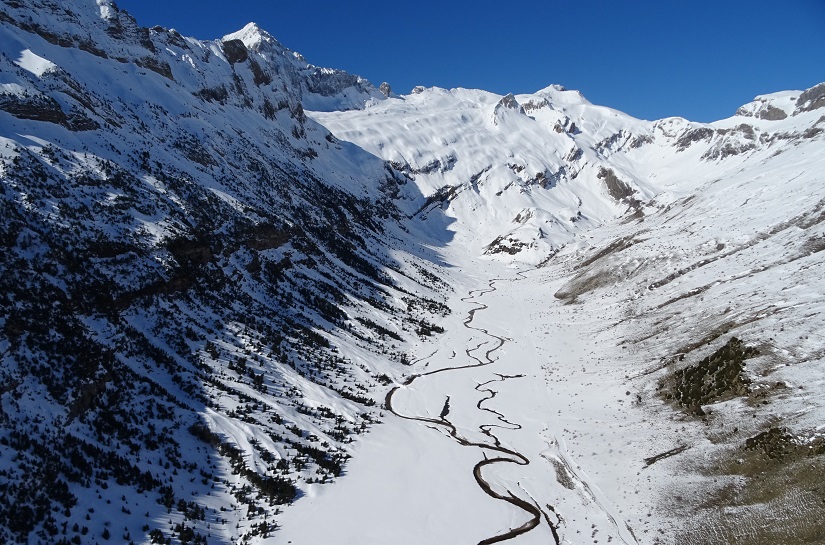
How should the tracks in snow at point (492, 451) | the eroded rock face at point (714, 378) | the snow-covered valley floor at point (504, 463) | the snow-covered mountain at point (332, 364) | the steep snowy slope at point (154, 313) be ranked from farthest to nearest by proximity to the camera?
the eroded rock face at point (714, 378) < the tracks in snow at point (492, 451) < the snow-covered valley floor at point (504, 463) < the snow-covered mountain at point (332, 364) < the steep snowy slope at point (154, 313)

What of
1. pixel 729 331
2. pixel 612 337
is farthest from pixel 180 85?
pixel 729 331

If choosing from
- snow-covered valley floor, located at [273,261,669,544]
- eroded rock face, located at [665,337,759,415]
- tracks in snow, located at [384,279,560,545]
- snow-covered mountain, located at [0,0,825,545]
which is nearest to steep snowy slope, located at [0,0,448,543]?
snow-covered mountain, located at [0,0,825,545]

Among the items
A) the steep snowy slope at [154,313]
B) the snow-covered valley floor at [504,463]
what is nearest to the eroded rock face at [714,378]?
the snow-covered valley floor at [504,463]

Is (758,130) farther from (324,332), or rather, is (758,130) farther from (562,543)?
(562,543)

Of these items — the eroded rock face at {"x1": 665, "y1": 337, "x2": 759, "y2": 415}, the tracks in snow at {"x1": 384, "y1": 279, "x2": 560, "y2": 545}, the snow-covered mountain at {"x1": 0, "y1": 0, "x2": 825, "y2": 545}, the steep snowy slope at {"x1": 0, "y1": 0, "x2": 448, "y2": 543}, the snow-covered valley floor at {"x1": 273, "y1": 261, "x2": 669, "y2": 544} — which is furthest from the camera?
the eroded rock face at {"x1": 665, "y1": 337, "x2": 759, "y2": 415}

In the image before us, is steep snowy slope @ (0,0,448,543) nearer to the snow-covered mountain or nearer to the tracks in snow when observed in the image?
the snow-covered mountain

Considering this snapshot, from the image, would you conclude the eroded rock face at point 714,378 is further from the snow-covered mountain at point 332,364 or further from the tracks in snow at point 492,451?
the tracks in snow at point 492,451

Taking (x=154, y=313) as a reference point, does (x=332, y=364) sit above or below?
below

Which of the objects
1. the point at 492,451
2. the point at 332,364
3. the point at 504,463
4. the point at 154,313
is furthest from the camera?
the point at 332,364

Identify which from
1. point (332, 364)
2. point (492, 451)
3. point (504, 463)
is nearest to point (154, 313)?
point (332, 364)

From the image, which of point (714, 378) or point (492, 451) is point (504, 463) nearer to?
point (492, 451)
